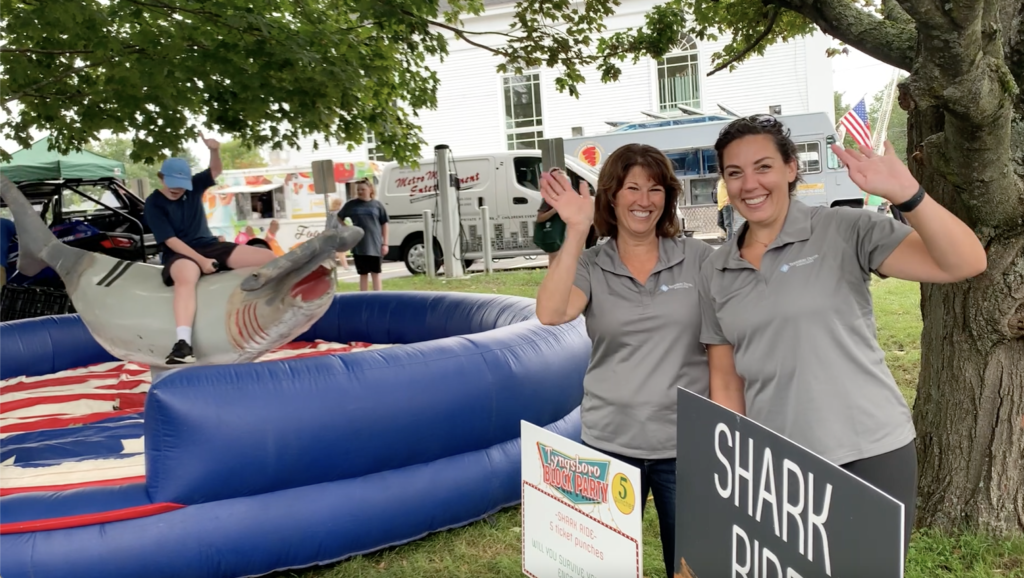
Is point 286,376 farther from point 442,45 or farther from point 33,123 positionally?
point 33,123

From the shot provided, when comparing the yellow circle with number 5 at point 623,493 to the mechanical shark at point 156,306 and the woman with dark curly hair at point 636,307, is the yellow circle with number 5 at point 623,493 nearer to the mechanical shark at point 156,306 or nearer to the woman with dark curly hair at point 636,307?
the woman with dark curly hair at point 636,307

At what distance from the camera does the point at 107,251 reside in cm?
816

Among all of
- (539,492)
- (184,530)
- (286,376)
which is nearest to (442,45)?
(286,376)

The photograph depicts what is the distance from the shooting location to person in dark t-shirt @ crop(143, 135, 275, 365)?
13.3ft

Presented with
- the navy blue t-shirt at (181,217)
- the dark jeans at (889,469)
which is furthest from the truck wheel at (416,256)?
the dark jeans at (889,469)

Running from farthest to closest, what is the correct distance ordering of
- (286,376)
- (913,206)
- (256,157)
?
(256,157), (286,376), (913,206)

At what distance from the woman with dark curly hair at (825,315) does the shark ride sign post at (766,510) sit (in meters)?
0.20

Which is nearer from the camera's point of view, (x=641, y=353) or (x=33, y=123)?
(x=641, y=353)

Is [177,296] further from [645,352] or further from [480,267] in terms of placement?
[480,267]

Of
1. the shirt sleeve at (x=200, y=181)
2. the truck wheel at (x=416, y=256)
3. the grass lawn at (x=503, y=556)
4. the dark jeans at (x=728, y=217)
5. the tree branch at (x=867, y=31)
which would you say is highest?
the tree branch at (x=867, y=31)

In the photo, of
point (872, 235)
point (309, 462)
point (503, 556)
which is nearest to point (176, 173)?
point (309, 462)

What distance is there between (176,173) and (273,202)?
50.8 ft

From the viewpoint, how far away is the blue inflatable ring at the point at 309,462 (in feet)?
9.59

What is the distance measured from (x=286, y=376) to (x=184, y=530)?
69 cm
